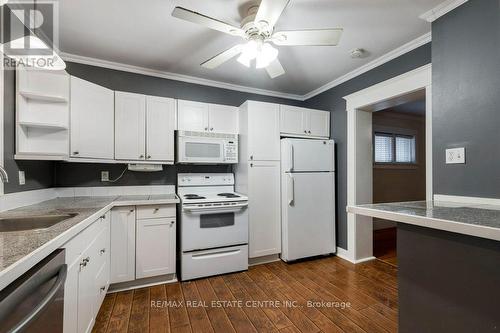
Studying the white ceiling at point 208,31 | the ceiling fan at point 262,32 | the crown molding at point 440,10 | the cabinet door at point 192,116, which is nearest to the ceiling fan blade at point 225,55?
the ceiling fan at point 262,32

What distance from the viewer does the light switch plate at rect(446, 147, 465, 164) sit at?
5.43ft

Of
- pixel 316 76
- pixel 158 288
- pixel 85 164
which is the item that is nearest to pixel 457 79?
pixel 316 76

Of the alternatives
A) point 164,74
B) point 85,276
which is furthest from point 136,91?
point 85,276

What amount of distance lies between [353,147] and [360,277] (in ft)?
5.19

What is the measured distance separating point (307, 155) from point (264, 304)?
1832 mm

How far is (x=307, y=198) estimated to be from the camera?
300 cm

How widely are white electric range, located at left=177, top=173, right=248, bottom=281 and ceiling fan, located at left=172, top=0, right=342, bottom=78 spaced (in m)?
1.53

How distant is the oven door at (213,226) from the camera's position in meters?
2.44

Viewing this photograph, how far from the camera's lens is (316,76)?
311 cm

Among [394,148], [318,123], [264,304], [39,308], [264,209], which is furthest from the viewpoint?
[394,148]

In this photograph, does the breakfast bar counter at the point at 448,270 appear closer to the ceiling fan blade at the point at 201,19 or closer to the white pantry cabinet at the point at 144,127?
the ceiling fan blade at the point at 201,19

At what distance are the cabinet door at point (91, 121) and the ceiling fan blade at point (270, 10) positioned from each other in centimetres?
186

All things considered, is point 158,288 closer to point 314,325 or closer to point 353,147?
point 314,325

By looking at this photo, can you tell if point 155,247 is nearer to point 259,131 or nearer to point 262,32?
point 259,131
